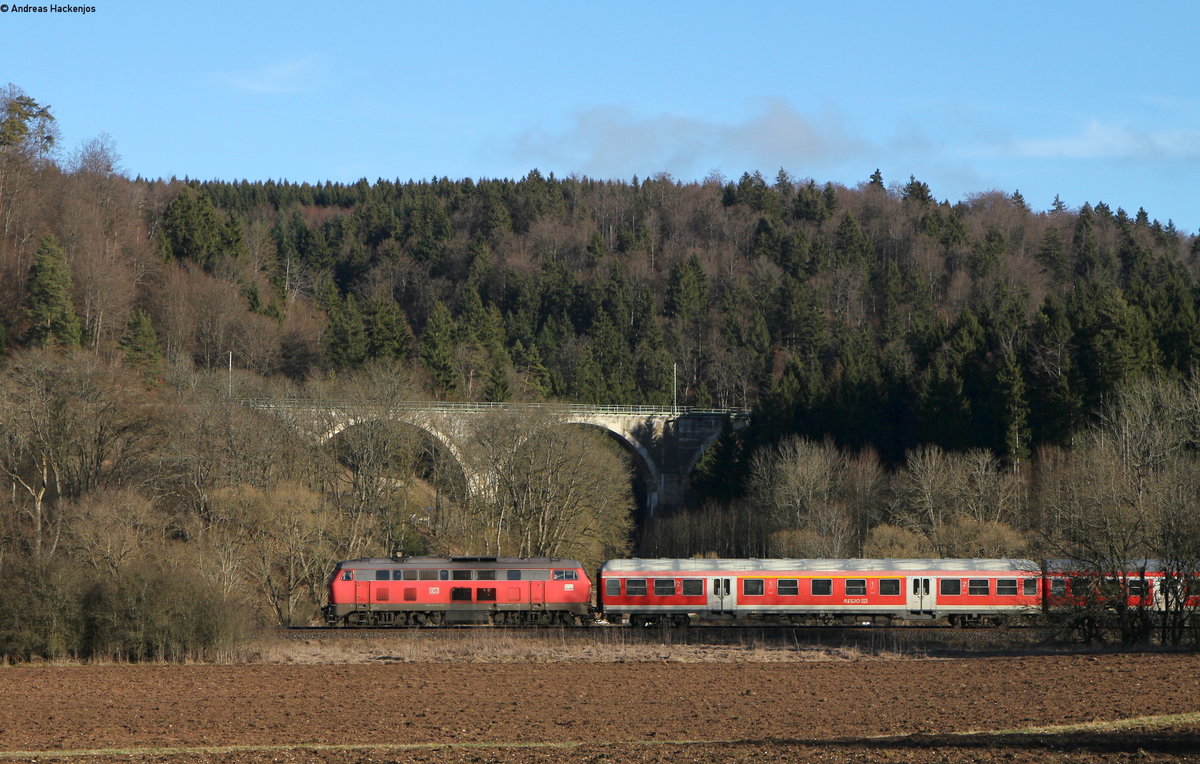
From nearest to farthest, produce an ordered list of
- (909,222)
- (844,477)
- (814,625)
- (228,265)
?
(814,625) → (844,477) → (228,265) → (909,222)

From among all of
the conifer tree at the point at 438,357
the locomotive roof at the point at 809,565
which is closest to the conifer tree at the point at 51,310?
the conifer tree at the point at 438,357

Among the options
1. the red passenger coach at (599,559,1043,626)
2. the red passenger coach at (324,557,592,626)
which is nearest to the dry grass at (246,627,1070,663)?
the red passenger coach at (599,559,1043,626)

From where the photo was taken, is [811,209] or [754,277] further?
[811,209]

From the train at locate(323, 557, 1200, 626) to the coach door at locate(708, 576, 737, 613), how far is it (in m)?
0.03

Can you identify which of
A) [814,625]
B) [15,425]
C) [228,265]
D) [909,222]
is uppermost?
[909,222]

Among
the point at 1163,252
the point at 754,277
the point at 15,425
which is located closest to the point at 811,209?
the point at 754,277

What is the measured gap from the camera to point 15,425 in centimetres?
5316

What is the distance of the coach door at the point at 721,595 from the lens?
41125mm

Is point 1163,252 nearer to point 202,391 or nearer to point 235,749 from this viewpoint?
point 202,391

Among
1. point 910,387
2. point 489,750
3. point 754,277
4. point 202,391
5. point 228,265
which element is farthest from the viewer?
point 754,277

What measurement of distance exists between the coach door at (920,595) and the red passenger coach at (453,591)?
10137 millimetres

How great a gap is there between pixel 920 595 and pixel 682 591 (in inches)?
295

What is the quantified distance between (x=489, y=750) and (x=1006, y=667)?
14604mm

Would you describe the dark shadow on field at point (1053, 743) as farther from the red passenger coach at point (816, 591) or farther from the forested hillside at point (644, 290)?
the forested hillside at point (644, 290)
